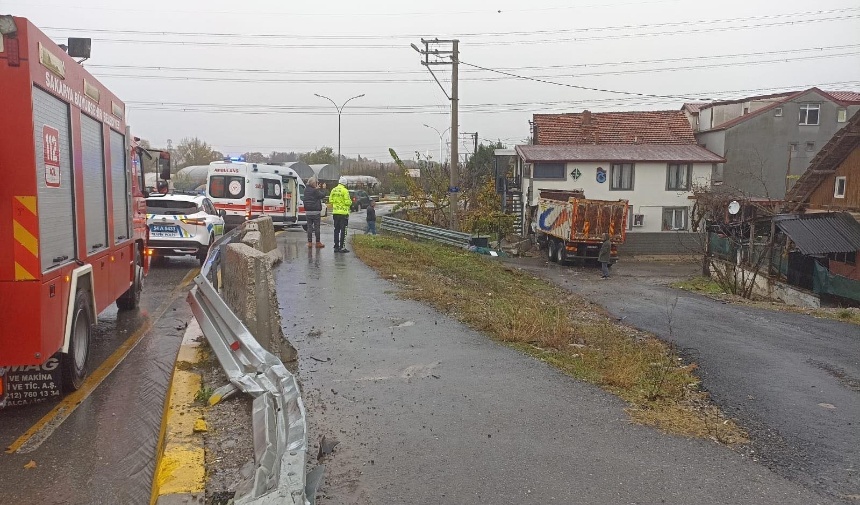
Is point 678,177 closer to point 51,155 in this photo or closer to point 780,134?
point 780,134

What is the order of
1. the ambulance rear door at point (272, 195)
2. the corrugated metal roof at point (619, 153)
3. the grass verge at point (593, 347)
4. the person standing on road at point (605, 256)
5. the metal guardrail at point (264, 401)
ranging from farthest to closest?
1. the corrugated metal roof at point (619, 153)
2. the person standing on road at point (605, 256)
3. the ambulance rear door at point (272, 195)
4. the grass verge at point (593, 347)
5. the metal guardrail at point (264, 401)

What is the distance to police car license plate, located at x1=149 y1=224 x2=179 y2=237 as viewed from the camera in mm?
15148

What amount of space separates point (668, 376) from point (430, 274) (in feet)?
26.8

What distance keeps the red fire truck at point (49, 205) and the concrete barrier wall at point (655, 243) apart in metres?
37.5

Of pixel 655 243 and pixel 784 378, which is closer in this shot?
pixel 784 378

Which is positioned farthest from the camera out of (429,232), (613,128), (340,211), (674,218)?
(613,128)

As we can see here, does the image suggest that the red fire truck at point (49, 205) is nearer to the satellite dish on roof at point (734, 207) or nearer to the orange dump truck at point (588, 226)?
the satellite dish on roof at point (734, 207)

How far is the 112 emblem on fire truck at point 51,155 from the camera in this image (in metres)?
5.45

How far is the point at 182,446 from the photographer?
14.8 feet

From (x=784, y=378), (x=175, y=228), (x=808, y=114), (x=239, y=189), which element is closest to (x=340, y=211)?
(x=175, y=228)

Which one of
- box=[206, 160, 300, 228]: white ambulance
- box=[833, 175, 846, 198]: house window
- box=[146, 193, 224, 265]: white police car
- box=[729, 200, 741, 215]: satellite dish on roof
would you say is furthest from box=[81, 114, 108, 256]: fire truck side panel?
box=[833, 175, 846, 198]: house window

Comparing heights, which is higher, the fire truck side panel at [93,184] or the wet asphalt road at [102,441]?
the fire truck side panel at [93,184]

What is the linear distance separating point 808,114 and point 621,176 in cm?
1249

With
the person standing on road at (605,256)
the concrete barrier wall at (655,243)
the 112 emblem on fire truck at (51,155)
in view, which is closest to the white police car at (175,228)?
the 112 emblem on fire truck at (51,155)
